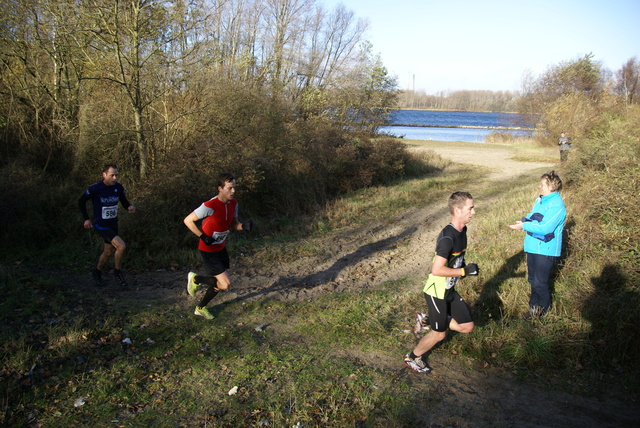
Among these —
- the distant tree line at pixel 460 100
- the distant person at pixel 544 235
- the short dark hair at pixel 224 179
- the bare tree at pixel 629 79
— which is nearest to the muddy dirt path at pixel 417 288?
the distant person at pixel 544 235

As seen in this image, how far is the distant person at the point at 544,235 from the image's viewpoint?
525 cm

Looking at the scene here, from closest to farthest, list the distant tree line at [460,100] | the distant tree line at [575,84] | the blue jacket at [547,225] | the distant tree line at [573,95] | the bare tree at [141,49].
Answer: the blue jacket at [547,225] → the bare tree at [141,49] → the distant tree line at [573,95] → the distant tree line at [575,84] → the distant tree line at [460,100]

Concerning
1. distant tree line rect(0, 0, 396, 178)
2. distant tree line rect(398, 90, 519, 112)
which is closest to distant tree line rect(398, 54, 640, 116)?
distant tree line rect(0, 0, 396, 178)

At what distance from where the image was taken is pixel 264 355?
15.7 feet

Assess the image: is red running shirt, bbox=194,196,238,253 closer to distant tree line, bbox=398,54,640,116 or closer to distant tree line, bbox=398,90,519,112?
distant tree line, bbox=398,54,640,116

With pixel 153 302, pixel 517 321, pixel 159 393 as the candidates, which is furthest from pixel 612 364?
pixel 153 302

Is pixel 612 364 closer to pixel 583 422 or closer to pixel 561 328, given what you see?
pixel 561 328

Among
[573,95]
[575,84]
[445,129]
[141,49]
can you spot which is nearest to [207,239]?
[141,49]

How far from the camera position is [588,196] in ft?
26.6

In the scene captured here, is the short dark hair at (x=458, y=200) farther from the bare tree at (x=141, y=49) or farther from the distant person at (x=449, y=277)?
the bare tree at (x=141, y=49)

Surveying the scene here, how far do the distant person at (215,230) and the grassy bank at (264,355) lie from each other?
48cm

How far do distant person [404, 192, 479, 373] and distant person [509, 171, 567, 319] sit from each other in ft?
4.89

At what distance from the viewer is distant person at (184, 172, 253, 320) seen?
Answer: 215 inches

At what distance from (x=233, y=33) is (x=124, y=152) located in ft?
42.5
